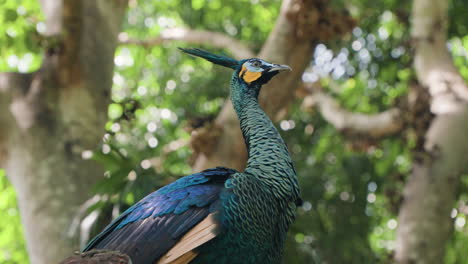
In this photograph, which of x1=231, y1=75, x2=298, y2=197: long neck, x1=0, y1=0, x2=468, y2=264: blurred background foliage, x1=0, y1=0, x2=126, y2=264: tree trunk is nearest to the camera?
x1=231, y1=75, x2=298, y2=197: long neck

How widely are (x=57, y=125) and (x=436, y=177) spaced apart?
318cm

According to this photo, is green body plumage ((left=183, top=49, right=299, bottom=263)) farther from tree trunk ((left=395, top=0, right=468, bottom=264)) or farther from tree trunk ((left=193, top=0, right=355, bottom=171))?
tree trunk ((left=395, top=0, right=468, bottom=264))

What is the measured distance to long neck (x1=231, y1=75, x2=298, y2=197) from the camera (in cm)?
329

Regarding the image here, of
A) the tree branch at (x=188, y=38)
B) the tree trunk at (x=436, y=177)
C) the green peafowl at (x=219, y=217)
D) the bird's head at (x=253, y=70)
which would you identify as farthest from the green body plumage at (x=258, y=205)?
the tree branch at (x=188, y=38)

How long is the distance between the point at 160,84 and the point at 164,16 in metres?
1.66

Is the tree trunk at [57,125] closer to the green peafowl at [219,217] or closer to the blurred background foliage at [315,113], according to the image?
the blurred background foliage at [315,113]

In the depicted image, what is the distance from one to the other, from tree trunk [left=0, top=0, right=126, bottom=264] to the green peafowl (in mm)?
1543

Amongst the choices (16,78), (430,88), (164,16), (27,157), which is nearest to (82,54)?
(16,78)

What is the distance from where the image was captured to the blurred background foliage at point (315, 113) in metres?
7.57

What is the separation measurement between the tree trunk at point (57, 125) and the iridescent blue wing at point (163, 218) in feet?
4.99

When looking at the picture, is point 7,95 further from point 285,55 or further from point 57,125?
point 285,55

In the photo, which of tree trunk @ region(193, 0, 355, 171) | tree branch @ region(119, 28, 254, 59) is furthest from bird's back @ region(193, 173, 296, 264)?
tree branch @ region(119, 28, 254, 59)

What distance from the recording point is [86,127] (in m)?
5.13

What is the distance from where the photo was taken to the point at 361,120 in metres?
7.64
